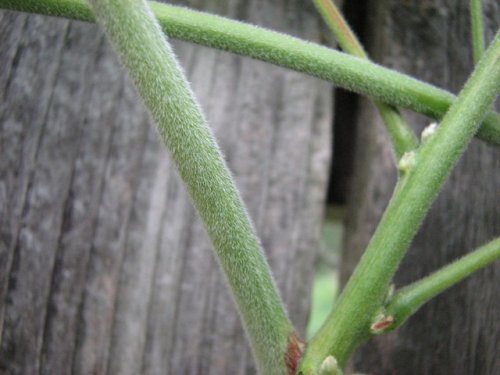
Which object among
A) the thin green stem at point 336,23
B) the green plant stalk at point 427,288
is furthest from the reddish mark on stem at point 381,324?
the thin green stem at point 336,23

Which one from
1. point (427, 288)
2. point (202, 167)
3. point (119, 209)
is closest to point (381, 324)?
point (427, 288)

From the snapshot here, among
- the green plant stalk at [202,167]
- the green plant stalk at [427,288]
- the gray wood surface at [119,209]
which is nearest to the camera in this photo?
the green plant stalk at [202,167]

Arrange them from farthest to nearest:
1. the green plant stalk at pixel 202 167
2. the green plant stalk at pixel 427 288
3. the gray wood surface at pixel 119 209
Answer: the gray wood surface at pixel 119 209 → the green plant stalk at pixel 427 288 → the green plant stalk at pixel 202 167

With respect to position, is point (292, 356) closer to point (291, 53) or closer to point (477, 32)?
point (291, 53)

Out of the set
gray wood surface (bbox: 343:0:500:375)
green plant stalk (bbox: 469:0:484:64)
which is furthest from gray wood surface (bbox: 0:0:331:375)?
green plant stalk (bbox: 469:0:484:64)

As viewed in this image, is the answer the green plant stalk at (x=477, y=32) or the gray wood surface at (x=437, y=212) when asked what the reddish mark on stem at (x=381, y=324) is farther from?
the green plant stalk at (x=477, y=32)

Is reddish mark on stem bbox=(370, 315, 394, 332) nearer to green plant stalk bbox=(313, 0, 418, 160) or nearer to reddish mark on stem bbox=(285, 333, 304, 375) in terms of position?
reddish mark on stem bbox=(285, 333, 304, 375)
